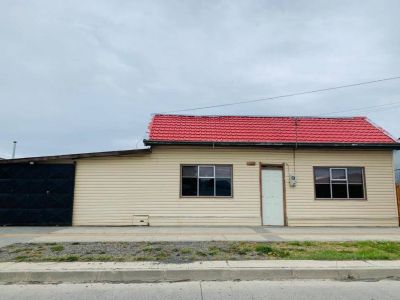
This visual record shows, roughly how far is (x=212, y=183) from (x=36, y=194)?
742 cm

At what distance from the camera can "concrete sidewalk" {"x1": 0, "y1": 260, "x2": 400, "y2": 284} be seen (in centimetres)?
716

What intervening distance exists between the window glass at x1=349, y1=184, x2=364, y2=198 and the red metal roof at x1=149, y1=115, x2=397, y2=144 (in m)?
1.96

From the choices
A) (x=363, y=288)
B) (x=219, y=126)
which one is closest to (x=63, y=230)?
(x=219, y=126)

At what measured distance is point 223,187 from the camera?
16438 millimetres

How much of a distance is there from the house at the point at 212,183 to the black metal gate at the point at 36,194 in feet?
0.13

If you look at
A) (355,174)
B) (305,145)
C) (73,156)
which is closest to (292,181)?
(305,145)

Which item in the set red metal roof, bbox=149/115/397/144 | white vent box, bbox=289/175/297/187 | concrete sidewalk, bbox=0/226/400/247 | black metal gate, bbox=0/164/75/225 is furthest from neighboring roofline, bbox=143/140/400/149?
black metal gate, bbox=0/164/75/225

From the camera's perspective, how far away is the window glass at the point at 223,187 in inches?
644

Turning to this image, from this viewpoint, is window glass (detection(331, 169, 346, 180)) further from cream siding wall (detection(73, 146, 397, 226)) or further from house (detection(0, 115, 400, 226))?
cream siding wall (detection(73, 146, 397, 226))

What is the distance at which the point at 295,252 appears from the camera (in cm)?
927

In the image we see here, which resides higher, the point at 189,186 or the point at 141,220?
the point at 189,186

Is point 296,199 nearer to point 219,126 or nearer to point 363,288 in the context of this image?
point 219,126

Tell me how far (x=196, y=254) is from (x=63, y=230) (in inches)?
285

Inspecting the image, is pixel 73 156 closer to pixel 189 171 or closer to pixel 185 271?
pixel 189 171
